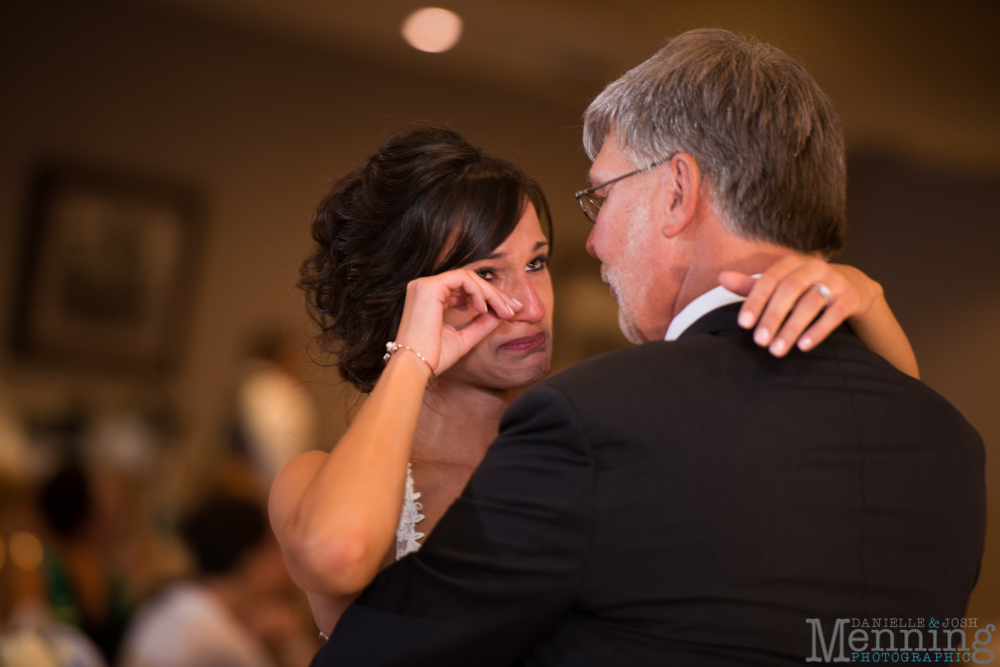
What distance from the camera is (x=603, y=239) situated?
130 cm

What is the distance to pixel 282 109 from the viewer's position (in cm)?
501

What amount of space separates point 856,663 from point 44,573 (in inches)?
118

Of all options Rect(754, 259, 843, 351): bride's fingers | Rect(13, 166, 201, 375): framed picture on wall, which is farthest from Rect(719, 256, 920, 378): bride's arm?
Rect(13, 166, 201, 375): framed picture on wall

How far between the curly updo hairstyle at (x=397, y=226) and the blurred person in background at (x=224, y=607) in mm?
1349

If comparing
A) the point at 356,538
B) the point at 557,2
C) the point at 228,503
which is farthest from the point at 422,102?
the point at 356,538

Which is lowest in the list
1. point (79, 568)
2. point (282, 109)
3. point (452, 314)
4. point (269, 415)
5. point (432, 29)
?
point (79, 568)

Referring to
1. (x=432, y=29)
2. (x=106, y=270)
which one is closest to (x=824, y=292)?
(x=432, y=29)

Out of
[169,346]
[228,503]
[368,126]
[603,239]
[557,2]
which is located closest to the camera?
[603,239]

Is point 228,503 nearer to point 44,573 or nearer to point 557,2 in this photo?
point 44,573

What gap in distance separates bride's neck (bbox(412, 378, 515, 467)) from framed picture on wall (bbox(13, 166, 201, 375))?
327 cm

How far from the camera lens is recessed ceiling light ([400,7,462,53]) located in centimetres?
443

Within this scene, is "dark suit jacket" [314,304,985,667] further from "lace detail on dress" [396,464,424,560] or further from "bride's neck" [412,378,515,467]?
"bride's neck" [412,378,515,467]

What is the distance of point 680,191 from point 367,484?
1.80ft

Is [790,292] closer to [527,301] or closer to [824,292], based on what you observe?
[824,292]
